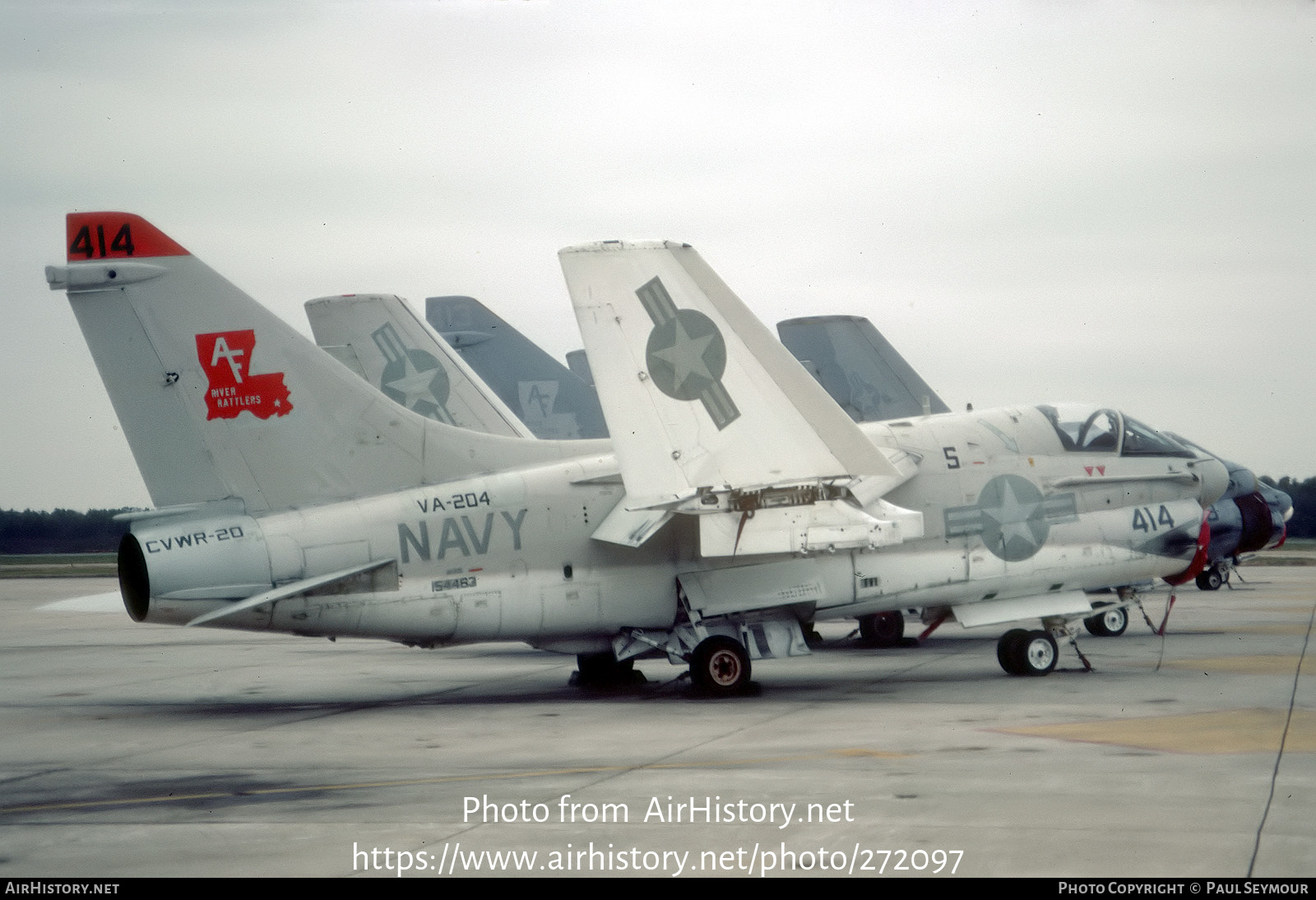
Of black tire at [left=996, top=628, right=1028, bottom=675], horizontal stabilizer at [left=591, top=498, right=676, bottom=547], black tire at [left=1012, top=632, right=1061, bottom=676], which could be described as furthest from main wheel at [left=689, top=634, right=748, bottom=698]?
black tire at [left=1012, top=632, right=1061, bottom=676]

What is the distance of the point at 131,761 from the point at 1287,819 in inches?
381

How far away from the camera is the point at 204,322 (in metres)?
15.3

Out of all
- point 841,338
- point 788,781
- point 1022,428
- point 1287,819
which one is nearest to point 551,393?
point 841,338

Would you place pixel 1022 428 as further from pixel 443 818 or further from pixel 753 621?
pixel 443 818

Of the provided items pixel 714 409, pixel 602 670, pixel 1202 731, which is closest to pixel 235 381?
pixel 714 409

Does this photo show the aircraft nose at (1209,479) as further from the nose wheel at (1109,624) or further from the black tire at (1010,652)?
the nose wheel at (1109,624)

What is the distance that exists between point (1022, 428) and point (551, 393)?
48.8 ft

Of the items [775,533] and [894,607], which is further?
[894,607]

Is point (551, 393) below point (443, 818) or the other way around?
the other way around

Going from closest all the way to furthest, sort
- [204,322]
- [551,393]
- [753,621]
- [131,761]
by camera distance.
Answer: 1. [131,761]
2. [204,322]
3. [753,621]
4. [551,393]

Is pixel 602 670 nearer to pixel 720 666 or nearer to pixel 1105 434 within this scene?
pixel 720 666

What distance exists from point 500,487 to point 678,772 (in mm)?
6190
